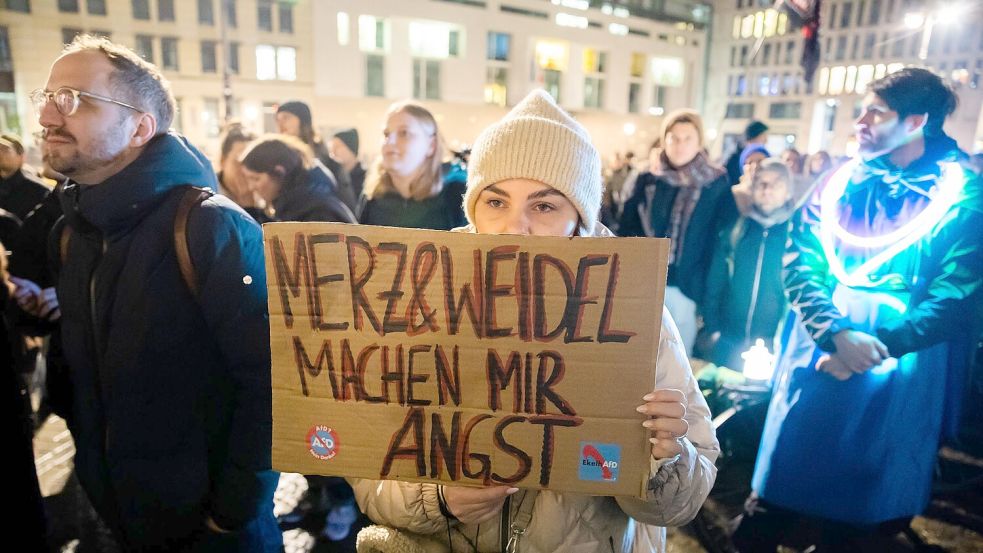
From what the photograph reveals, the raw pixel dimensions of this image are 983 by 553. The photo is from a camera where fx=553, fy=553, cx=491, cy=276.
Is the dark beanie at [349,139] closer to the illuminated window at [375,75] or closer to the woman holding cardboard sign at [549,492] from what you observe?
the woman holding cardboard sign at [549,492]

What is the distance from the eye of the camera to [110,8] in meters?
26.4

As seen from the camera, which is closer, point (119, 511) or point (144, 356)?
point (144, 356)

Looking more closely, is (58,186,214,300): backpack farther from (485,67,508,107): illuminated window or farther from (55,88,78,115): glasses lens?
(485,67,508,107): illuminated window

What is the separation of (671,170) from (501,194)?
3811 mm

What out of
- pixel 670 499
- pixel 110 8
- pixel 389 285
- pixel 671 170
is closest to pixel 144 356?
pixel 389 285

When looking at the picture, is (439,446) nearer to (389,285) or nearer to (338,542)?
(389,285)

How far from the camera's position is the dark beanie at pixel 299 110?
5.72 meters

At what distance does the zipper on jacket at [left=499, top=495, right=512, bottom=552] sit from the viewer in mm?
1489

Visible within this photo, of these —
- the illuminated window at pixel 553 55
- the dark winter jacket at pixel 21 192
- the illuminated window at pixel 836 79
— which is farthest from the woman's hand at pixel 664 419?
the illuminated window at pixel 836 79

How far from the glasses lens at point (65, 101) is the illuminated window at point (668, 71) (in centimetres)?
4278

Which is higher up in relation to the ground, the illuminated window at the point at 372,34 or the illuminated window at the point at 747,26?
the illuminated window at the point at 747,26

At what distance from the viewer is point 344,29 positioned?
27406 millimetres

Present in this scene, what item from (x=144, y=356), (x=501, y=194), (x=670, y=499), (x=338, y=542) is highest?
(x=501, y=194)

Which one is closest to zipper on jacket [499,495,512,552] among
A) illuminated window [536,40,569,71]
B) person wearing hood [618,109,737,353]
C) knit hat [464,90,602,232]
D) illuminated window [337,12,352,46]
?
knit hat [464,90,602,232]
